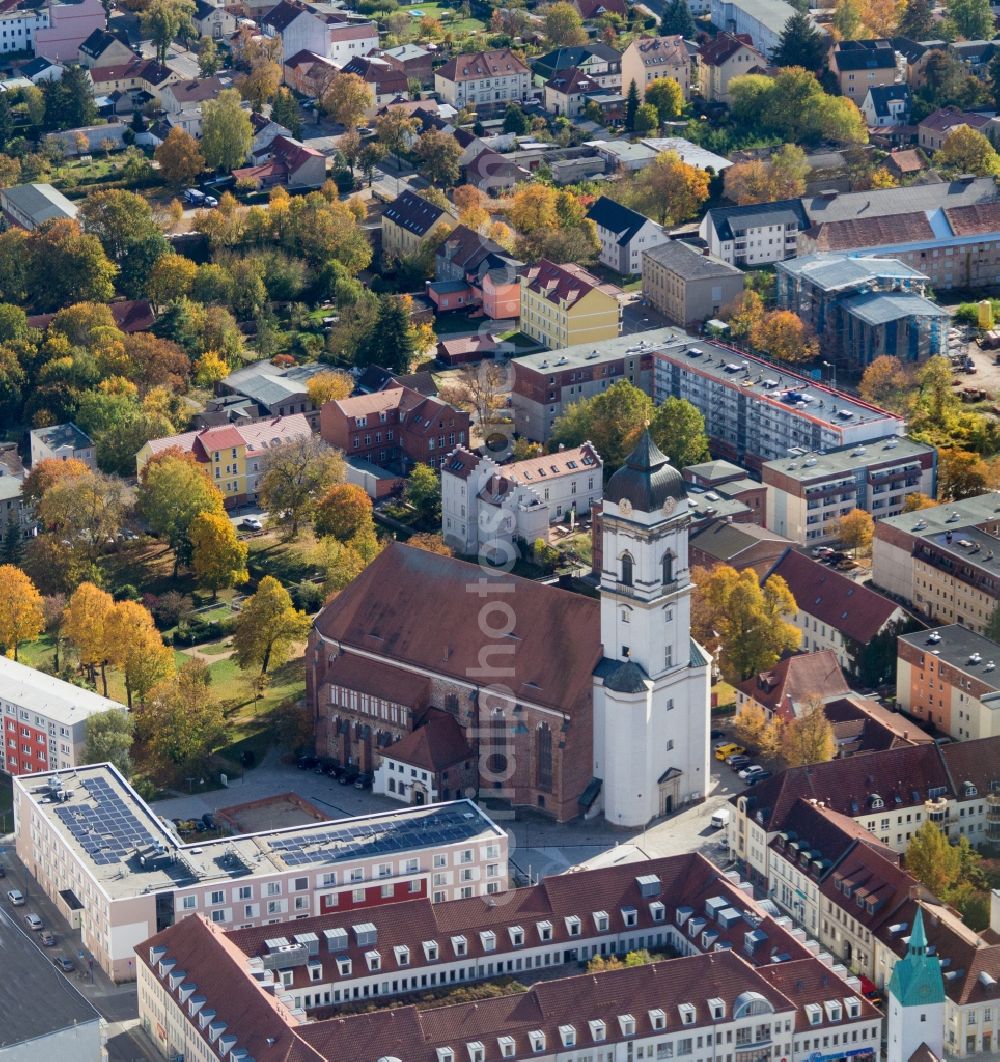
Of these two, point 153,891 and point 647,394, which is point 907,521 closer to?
point 647,394

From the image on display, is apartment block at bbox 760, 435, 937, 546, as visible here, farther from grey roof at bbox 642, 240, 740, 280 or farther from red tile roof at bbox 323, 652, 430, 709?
red tile roof at bbox 323, 652, 430, 709

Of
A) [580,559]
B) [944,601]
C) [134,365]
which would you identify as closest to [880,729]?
[944,601]

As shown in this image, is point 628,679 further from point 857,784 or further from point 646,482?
point 857,784

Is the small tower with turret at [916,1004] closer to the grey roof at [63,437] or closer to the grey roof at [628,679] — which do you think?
the grey roof at [628,679]

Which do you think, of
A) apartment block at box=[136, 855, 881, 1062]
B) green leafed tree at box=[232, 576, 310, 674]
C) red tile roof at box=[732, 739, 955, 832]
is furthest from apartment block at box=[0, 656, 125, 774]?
red tile roof at box=[732, 739, 955, 832]

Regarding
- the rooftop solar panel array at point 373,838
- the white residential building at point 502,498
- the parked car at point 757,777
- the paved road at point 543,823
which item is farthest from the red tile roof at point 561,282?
the rooftop solar panel array at point 373,838

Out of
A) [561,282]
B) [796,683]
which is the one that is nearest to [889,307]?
[561,282]

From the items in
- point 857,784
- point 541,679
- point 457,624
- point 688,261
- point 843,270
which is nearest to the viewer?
point 857,784
